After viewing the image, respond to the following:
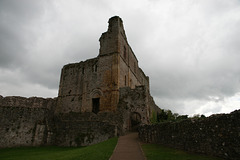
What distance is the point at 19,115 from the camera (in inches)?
714

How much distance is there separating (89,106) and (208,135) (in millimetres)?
21364

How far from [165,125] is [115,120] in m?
10.5

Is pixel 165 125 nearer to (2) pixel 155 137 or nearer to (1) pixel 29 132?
(2) pixel 155 137

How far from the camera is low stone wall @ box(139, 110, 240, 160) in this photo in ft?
20.4

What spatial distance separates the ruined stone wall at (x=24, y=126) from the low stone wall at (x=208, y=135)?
1368 centimetres

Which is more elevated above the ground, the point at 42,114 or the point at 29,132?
the point at 42,114

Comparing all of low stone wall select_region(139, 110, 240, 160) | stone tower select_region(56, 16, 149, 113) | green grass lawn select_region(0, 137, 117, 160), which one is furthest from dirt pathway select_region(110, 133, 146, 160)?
stone tower select_region(56, 16, 149, 113)

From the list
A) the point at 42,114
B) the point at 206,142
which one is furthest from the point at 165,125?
the point at 42,114

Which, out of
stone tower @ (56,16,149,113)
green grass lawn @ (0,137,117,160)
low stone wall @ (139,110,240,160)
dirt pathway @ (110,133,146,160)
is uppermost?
stone tower @ (56,16,149,113)

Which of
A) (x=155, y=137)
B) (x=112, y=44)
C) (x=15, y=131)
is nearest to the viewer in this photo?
(x=155, y=137)

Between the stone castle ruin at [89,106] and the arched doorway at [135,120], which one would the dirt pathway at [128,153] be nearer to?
the stone castle ruin at [89,106]

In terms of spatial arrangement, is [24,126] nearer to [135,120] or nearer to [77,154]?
[77,154]

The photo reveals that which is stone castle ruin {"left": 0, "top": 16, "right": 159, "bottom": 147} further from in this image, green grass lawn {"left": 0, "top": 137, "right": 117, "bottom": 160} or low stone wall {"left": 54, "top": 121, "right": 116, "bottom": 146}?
green grass lawn {"left": 0, "top": 137, "right": 117, "bottom": 160}

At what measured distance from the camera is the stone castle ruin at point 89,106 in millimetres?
17438
